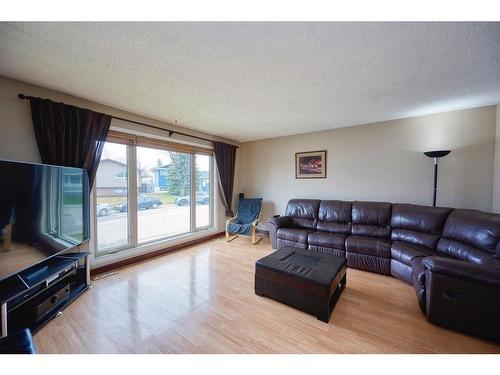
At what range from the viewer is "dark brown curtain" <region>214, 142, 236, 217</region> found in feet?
13.7

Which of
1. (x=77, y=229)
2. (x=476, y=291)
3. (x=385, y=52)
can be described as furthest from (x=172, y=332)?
(x=385, y=52)

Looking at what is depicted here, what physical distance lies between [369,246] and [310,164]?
6.45ft

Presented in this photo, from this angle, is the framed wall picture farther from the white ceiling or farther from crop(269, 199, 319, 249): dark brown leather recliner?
the white ceiling

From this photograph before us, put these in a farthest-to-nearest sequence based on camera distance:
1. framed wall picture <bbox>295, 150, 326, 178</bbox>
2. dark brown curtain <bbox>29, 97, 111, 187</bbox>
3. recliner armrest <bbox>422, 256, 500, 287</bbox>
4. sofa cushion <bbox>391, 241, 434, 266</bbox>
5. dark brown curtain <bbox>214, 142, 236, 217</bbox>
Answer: dark brown curtain <bbox>214, 142, 236, 217</bbox> → framed wall picture <bbox>295, 150, 326, 178</bbox> → sofa cushion <bbox>391, 241, 434, 266</bbox> → dark brown curtain <bbox>29, 97, 111, 187</bbox> → recliner armrest <bbox>422, 256, 500, 287</bbox>

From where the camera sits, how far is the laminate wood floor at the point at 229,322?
1.38m

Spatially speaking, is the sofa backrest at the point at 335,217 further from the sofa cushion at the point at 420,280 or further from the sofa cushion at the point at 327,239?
the sofa cushion at the point at 420,280

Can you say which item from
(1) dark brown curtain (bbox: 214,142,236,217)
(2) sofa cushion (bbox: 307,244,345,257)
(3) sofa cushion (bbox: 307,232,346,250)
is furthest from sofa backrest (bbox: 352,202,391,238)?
(1) dark brown curtain (bbox: 214,142,236,217)

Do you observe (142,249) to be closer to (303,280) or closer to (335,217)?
(303,280)

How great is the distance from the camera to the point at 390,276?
2.48 metres

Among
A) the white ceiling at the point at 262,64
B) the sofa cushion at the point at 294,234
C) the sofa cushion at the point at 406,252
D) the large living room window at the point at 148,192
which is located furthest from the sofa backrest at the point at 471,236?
the large living room window at the point at 148,192

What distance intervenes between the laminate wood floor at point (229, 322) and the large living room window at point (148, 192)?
2.52 ft

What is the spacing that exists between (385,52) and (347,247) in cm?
238

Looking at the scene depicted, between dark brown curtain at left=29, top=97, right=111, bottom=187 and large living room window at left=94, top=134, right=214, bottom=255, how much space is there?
279 mm

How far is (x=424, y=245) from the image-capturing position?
2.43m
